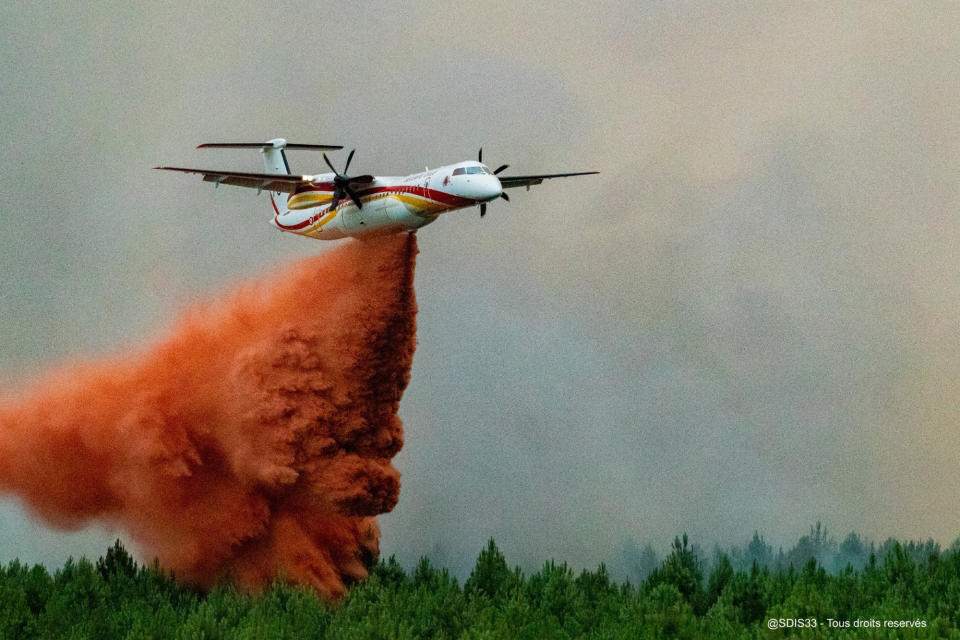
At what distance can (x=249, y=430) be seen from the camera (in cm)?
5125

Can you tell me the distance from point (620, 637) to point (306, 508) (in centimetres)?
1307

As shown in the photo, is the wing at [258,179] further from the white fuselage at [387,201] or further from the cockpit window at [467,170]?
the cockpit window at [467,170]

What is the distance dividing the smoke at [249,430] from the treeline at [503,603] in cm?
201

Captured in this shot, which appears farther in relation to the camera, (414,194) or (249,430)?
(249,430)

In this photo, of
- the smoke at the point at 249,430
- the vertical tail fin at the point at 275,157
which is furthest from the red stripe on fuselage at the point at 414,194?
the vertical tail fin at the point at 275,157

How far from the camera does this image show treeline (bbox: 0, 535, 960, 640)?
48.0 m

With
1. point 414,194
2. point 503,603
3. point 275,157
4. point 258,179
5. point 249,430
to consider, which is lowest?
point 503,603

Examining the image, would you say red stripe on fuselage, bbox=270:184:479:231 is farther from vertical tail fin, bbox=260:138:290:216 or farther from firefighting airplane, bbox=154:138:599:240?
vertical tail fin, bbox=260:138:290:216

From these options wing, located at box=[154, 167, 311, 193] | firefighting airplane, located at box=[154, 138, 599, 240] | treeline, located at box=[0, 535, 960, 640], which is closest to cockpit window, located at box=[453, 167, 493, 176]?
firefighting airplane, located at box=[154, 138, 599, 240]

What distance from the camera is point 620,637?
47250 mm

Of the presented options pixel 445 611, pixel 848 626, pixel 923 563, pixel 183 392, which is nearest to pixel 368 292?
pixel 183 392

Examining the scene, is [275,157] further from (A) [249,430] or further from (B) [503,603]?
(B) [503,603]

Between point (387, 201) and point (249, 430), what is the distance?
10193 mm

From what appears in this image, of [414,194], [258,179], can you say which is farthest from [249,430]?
[414,194]
